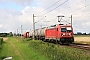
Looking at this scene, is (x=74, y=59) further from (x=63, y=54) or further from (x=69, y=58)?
(x=63, y=54)

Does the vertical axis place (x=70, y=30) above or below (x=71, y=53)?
above

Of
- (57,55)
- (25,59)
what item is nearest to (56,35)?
(25,59)

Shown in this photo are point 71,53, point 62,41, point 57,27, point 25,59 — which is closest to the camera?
point 71,53

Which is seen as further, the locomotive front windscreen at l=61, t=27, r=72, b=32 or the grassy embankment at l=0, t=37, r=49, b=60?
the locomotive front windscreen at l=61, t=27, r=72, b=32

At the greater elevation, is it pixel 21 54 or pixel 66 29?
pixel 66 29

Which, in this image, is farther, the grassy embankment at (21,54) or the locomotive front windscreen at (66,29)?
the locomotive front windscreen at (66,29)

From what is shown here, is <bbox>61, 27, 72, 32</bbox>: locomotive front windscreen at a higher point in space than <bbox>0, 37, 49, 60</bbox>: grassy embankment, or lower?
higher

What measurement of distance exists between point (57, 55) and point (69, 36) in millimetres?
19023

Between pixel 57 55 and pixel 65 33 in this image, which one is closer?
pixel 57 55

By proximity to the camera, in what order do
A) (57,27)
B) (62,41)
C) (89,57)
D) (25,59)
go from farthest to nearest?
(57,27)
(62,41)
(25,59)
(89,57)

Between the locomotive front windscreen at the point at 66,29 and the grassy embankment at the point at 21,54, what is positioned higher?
the locomotive front windscreen at the point at 66,29

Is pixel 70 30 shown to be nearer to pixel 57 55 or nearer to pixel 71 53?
pixel 57 55

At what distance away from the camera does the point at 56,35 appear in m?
39.6

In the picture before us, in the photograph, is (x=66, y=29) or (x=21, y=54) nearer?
(x=21, y=54)
